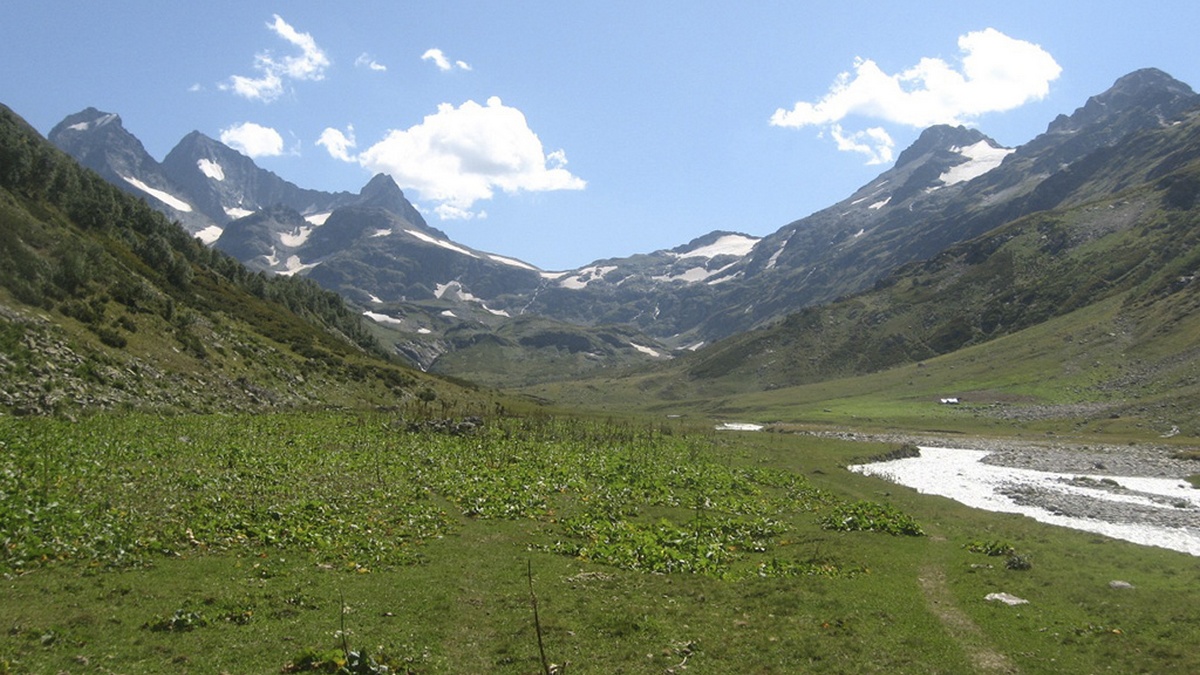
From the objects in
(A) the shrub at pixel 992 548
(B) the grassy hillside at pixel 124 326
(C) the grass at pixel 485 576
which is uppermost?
(B) the grassy hillside at pixel 124 326

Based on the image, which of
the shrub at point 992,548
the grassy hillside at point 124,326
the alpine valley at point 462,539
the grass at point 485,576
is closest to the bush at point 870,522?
the alpine valley at point 462,539

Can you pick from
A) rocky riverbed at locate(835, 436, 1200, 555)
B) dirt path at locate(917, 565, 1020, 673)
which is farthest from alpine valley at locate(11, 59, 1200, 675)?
rocky riverbed at locate(835, 436, 1200, 555)

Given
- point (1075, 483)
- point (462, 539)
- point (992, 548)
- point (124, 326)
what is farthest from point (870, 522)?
point (124, 326)

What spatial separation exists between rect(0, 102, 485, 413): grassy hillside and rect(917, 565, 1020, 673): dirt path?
49.0 meters

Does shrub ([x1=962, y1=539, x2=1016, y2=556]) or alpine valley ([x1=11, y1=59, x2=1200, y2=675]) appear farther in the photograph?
shrub ([x1=962, y1=539, x2=1016, y2=556])

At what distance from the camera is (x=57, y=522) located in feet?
69.7

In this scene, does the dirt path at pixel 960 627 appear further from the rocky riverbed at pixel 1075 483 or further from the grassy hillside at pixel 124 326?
the grassy hillside at pixel 124 326

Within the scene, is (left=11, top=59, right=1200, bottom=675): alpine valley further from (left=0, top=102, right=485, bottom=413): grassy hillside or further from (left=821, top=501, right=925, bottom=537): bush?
(left=0, top=102, right=485, bottom=413): grassy hillside

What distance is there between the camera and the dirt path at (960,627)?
63.2 ft

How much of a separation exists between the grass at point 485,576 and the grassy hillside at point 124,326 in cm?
1124

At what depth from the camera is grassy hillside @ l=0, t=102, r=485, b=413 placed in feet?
158

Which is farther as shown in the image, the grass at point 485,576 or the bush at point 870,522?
the bush at point 870,522

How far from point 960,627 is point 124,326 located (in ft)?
231

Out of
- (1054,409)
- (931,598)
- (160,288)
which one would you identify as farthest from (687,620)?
(1054,409)
